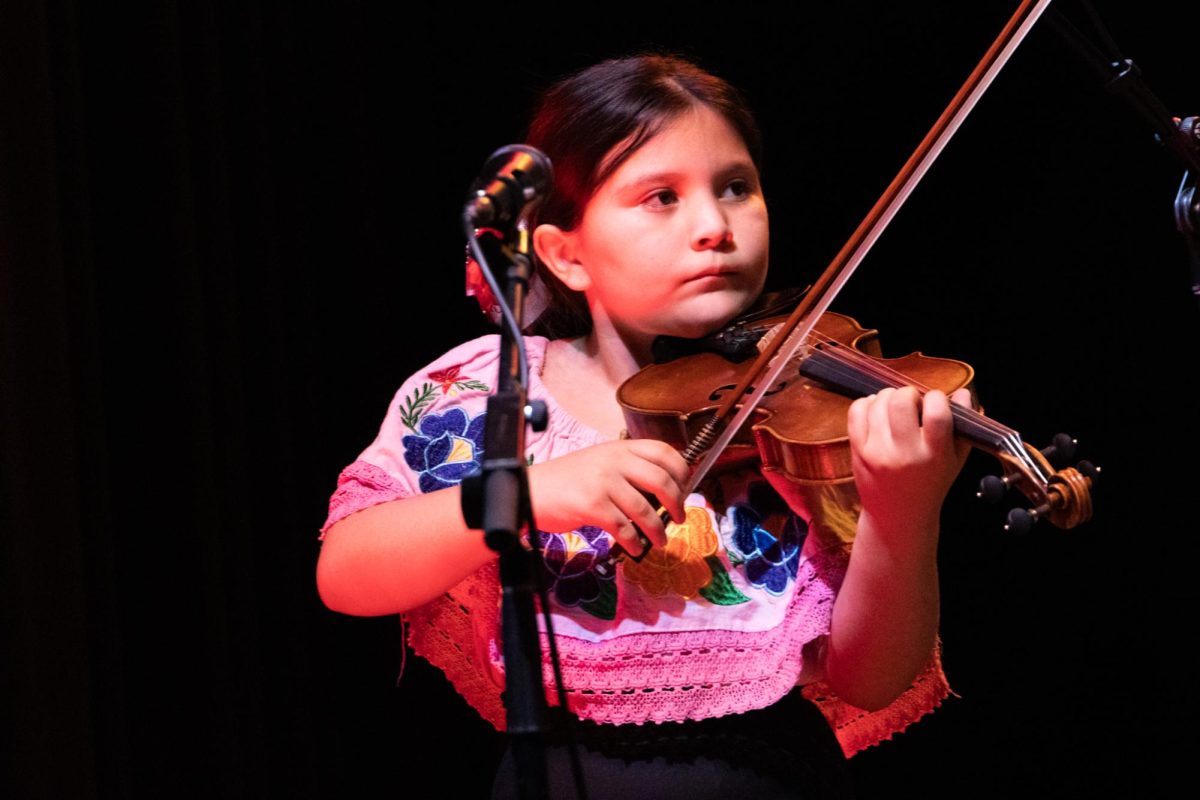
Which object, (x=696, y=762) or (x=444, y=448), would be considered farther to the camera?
(x=444, y=448)

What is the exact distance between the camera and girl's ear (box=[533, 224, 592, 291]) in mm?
1290

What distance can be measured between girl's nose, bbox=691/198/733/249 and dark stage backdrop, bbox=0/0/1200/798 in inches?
28.7

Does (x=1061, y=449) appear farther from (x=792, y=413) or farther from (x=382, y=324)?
(x=382, y=324)

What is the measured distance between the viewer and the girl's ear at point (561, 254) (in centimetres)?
129

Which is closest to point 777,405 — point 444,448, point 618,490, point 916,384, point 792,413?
point 792,413

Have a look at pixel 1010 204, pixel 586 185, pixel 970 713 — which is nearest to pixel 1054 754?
pixel 970 713

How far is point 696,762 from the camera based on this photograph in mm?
1079

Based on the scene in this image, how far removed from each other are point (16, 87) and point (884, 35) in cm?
129

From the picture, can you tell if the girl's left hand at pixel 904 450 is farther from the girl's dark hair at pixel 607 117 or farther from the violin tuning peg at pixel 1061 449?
the girl's dark hair at pixel 607 117

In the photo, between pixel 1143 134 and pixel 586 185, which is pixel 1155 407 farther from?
pixel 586 185

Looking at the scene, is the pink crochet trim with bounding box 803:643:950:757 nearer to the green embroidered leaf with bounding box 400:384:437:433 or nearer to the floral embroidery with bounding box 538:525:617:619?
the floral embroidery with bounding box 538:525:617:619

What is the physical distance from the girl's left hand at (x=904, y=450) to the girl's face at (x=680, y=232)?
252 mm

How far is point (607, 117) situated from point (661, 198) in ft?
0.38

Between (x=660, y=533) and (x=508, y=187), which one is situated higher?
(x=508, y=187)
